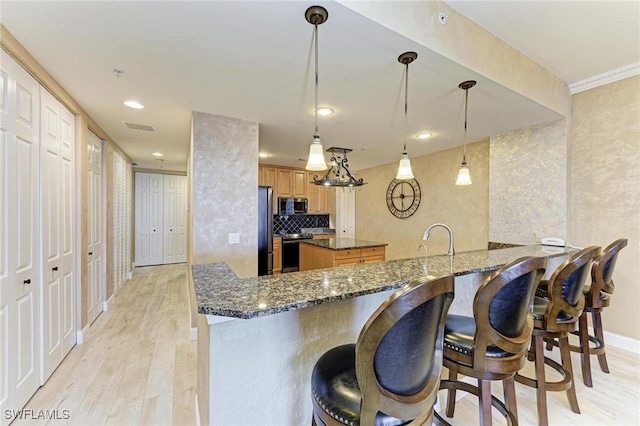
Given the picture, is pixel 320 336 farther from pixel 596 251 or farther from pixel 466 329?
pixel 596 251

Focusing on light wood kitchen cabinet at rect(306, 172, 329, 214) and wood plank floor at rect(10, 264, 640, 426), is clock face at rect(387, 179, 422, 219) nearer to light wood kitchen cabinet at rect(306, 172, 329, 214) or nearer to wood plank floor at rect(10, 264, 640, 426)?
light wood kitchen cabinet at rect(306, 172, 329, 214)

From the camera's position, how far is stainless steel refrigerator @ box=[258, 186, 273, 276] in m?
3.95

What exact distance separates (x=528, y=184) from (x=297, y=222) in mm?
4615

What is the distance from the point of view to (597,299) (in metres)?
Result: 2.13

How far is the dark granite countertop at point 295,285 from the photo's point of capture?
1.04 meters

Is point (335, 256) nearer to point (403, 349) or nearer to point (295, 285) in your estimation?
point (295, 285)

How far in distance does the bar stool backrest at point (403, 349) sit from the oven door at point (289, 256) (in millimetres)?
4815

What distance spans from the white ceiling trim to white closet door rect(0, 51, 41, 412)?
16.0ft

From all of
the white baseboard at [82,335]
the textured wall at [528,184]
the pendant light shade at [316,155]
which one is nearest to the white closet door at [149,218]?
the white baseboard at [82,335]

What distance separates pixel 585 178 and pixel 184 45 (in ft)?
12.9

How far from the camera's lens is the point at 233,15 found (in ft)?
4.75

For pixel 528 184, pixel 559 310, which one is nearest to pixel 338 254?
pixel 528 184

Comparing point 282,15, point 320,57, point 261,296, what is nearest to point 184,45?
point 282,15
